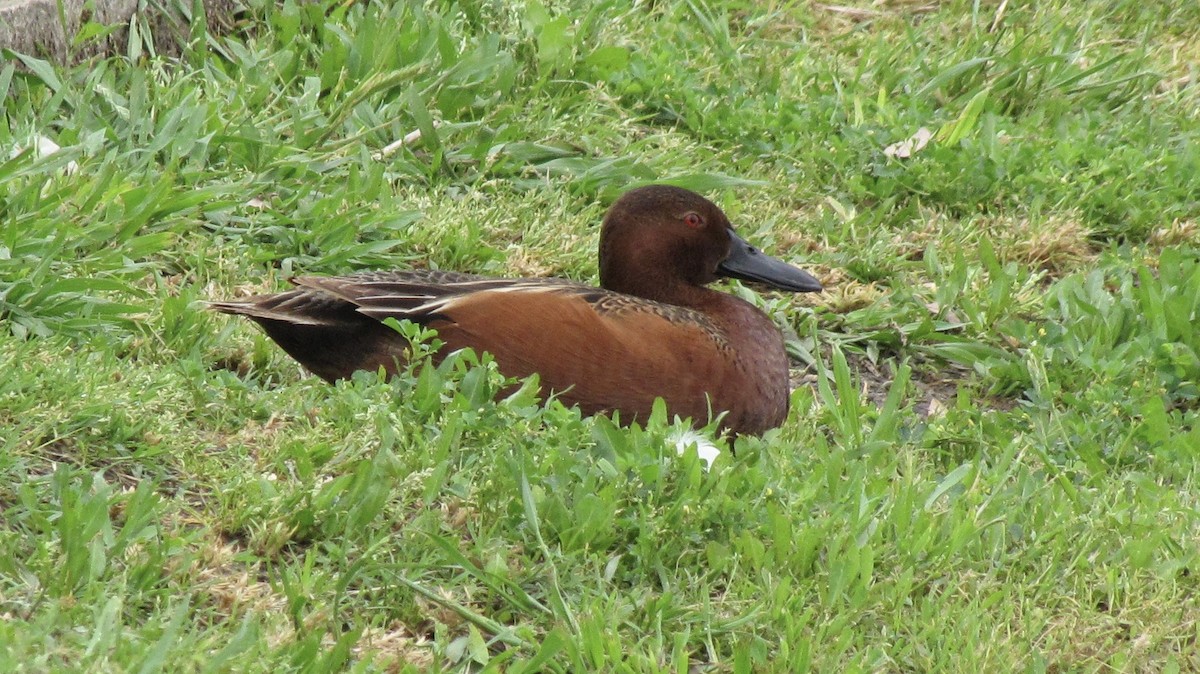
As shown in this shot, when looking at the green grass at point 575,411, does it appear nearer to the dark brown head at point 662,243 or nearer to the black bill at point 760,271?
the black bill at point 760,271

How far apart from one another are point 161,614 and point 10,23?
3102 millimetres

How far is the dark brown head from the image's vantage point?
4945 millimetres

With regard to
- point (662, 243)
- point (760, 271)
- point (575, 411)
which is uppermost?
point (575, 411)

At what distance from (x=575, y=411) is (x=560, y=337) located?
1.87ft

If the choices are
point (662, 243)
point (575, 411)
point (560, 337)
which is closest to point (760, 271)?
point (662, 243)

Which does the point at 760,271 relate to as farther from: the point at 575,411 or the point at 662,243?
the point at 575,411

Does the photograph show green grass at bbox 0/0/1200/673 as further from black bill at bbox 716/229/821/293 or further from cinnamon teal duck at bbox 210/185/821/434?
black bill at bbox 716/229/821/293

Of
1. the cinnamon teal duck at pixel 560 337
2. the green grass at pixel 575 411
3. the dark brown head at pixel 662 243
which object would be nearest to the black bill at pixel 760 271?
the dark brown head at pixel 662 243

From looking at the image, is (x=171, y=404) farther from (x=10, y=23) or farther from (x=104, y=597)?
(x=10, y=23)

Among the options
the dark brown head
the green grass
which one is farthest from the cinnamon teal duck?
the dark brown head

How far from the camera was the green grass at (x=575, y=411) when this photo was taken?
3.23 meters

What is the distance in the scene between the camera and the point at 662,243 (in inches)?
195

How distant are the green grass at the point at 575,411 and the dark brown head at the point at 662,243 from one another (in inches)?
19.5

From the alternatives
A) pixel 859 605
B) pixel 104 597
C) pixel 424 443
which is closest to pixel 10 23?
pixel 424 443
